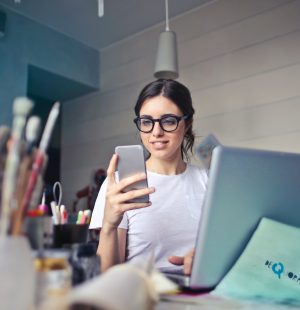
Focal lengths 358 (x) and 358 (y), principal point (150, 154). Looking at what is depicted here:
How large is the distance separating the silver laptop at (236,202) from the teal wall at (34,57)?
87.2 inches

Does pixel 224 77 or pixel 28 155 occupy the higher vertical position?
pixel 224 77

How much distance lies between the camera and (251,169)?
66 centimetres

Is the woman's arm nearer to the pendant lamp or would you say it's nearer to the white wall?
the pendant lamp

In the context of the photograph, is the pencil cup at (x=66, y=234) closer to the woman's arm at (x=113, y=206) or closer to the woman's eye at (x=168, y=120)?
the woman's arm at (x=113, y=206)

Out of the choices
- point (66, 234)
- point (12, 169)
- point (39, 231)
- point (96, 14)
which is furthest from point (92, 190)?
point (12, 169)

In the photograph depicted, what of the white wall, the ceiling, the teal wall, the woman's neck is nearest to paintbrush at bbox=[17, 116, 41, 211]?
the woman's neck

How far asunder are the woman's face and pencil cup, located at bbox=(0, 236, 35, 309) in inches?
33.8

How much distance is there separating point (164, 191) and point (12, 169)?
907mm

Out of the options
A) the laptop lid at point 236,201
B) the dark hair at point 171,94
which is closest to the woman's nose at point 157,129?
the dark hair at point 171,94

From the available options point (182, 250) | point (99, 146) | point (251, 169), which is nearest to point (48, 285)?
point (251, 169)

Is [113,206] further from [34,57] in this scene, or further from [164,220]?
[34,57]

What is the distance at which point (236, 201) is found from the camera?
658mm

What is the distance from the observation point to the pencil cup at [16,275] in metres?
0.39

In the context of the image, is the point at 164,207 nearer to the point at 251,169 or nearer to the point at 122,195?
the point at 122,195
